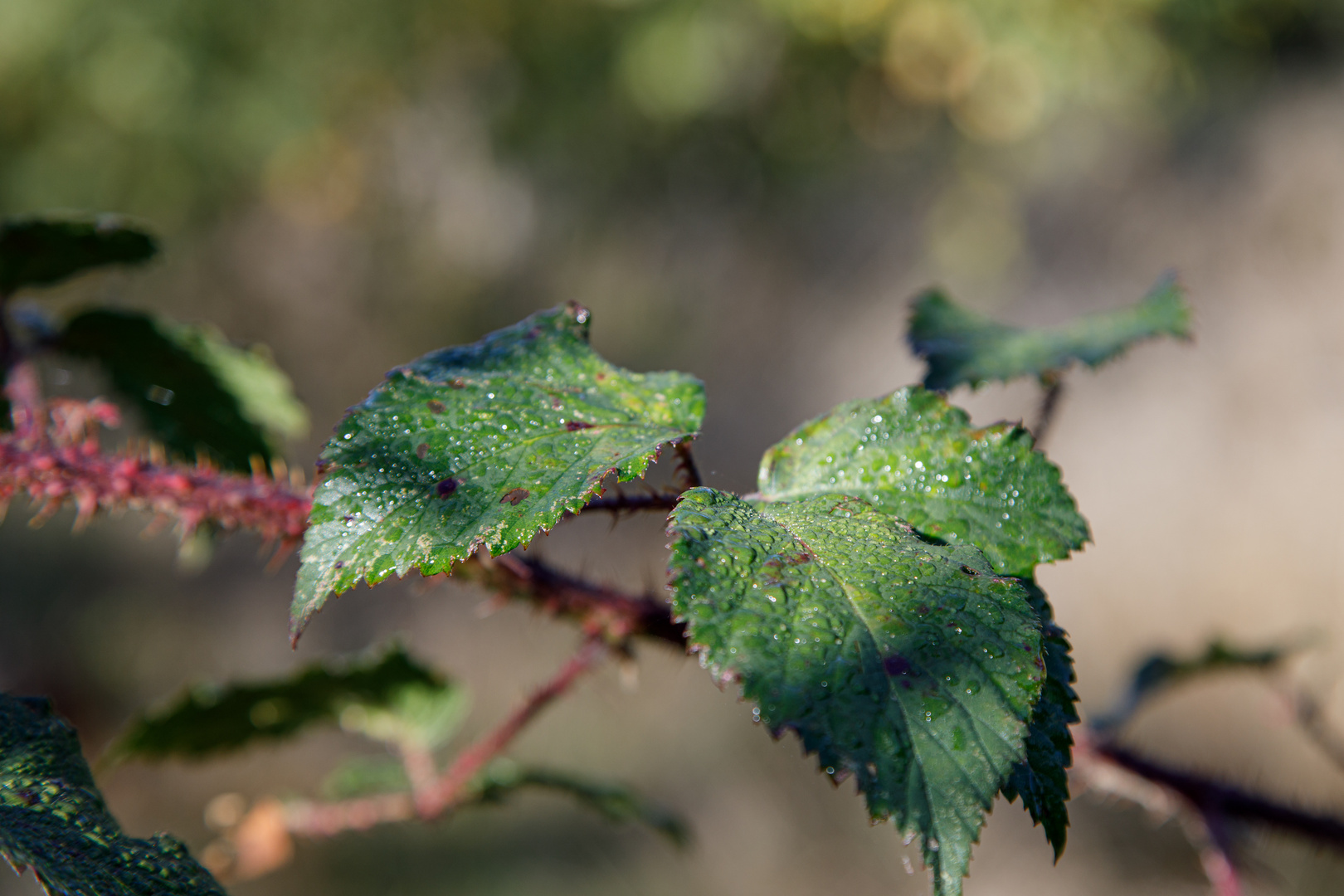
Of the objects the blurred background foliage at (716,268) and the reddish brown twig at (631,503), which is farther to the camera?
the blurred background foliage at (716,268)

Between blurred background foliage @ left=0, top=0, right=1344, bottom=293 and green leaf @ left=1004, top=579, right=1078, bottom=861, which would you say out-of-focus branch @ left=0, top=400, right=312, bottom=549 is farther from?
blurred background foliage @ left=0, top=0, right=1344, bottom=293

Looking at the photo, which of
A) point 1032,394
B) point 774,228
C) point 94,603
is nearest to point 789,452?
point 1032,394

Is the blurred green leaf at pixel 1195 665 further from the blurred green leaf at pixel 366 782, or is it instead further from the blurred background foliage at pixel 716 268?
the blurred background foliage at pixel 716 268

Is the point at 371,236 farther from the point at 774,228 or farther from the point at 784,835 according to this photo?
the point at 784,835

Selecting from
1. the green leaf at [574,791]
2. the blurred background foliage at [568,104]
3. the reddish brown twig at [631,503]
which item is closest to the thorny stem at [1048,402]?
the reddish brown twig at [631,503]

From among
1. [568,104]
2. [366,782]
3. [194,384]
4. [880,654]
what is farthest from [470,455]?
[568,104]

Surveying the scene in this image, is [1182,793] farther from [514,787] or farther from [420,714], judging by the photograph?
[420,714]

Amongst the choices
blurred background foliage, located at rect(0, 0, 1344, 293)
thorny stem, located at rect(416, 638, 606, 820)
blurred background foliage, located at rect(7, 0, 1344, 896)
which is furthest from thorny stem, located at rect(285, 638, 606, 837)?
blurred background foliage, located at rect(0, 0, 1344, 293)
